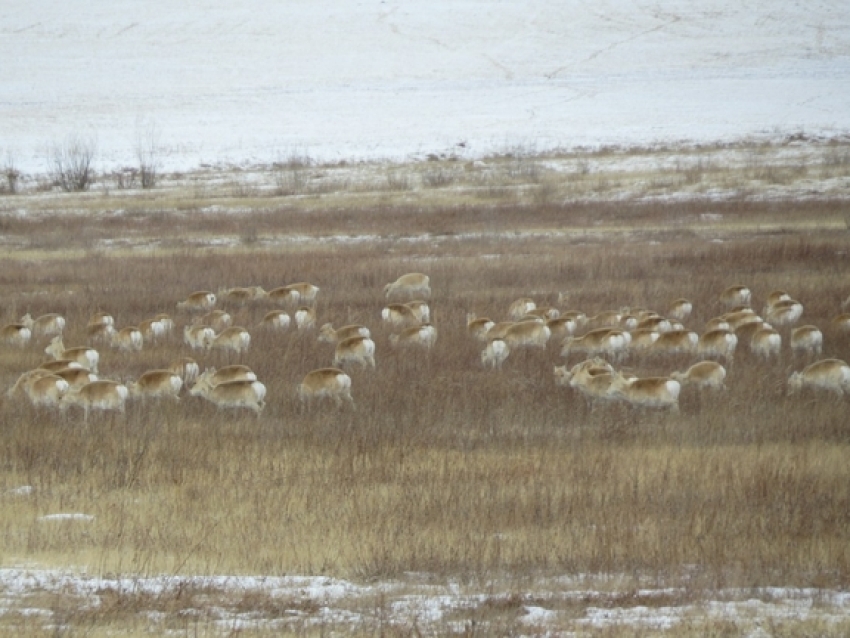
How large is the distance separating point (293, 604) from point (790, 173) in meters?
33.1

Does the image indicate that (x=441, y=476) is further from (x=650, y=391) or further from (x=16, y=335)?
(x=16, y=335)

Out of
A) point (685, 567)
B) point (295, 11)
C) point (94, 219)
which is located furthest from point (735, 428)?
point (295, 11)

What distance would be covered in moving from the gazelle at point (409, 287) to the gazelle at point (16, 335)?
20.4 feet

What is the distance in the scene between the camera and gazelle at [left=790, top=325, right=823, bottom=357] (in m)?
14.2

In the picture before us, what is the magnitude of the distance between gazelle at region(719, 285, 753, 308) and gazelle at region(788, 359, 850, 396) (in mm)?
5549

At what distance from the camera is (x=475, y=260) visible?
23.8 m

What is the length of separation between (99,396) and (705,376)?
6.54 metres

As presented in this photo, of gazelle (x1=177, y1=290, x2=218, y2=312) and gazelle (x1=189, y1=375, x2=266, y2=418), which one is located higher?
→ gazelle (x1=189, y1=375, x2=266, y2=418)

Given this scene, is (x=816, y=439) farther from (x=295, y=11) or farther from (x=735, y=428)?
(x=295, y=11)

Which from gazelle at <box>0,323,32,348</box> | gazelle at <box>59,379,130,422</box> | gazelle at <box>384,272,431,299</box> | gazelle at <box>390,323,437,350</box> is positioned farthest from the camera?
gazelle at <box>384,272,431,299</box>

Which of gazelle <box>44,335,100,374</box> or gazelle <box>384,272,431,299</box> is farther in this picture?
gazelle <box>384,272,431,299</box>

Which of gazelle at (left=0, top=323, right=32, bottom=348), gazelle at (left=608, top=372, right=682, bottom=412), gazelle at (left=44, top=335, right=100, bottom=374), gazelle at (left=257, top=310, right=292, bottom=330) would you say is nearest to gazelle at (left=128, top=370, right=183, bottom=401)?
gazelle at (left=44, top=335, right=100, bottom=374)

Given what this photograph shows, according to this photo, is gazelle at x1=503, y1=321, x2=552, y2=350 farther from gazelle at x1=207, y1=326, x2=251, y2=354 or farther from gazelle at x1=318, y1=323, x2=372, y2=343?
gazelle at x1=207, y1=326, x2=251, y2=354

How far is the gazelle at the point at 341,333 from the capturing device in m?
15.2
